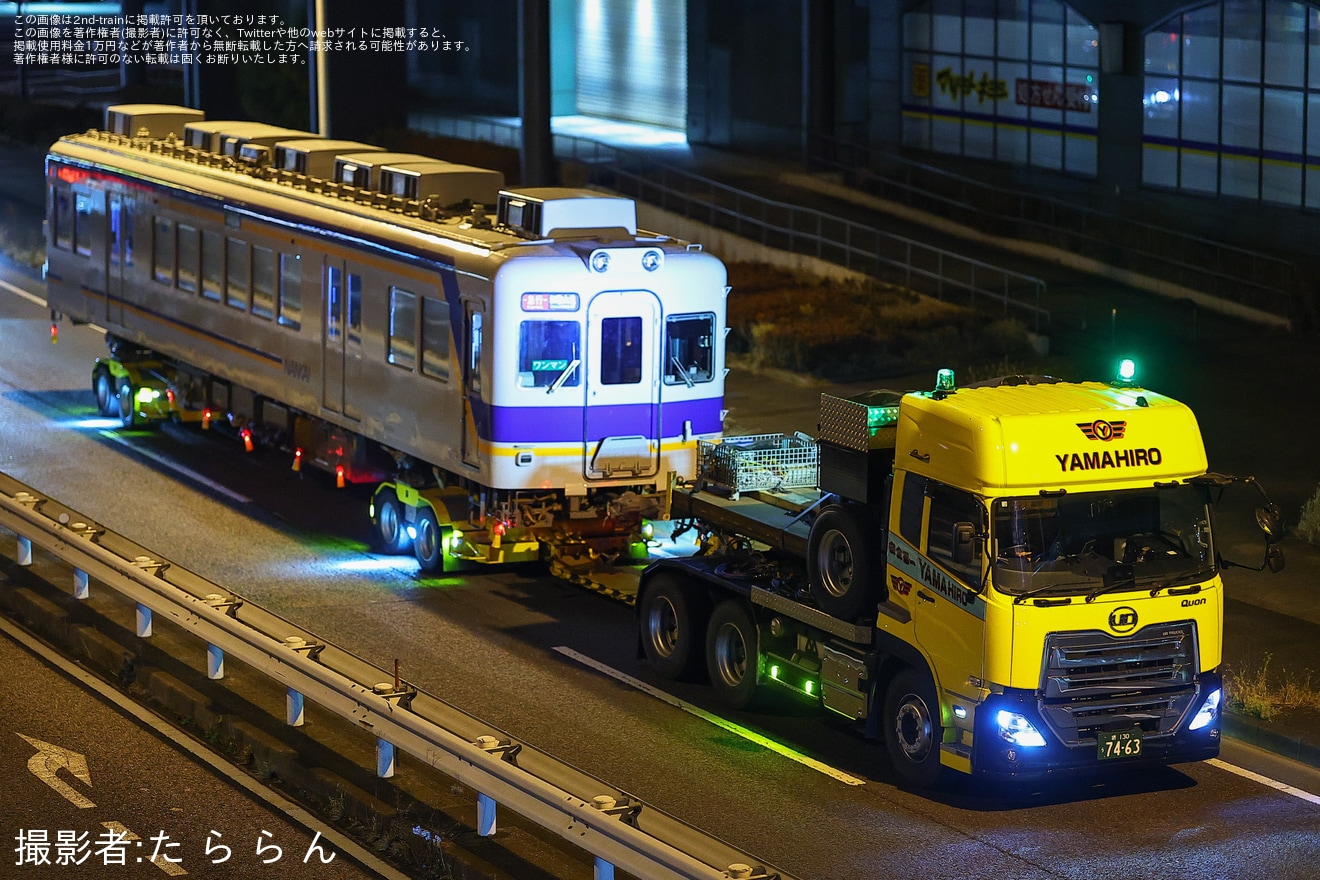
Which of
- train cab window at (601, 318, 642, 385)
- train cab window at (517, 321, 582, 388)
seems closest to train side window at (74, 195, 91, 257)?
train cab window at (517, 321, 582, 388)

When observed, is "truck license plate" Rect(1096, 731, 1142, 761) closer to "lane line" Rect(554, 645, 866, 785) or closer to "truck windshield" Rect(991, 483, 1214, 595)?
"truck windshield" Rect(991, 483, 1214, 595)

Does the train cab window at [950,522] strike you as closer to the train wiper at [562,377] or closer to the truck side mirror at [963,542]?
the truck side mirror at [963,542]

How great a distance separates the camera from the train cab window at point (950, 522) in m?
12.4

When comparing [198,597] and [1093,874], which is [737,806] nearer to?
[1093,874]

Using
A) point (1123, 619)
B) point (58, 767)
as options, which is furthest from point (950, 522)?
point (58, 767)

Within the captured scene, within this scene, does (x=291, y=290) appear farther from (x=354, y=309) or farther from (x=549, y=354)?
(x=549, y=354)

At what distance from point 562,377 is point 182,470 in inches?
281

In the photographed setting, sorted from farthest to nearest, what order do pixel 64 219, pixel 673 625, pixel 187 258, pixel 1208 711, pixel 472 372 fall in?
pixel 64 219
pixel 187 258
pixel 472 372
pixel 673 625
pixel 1208 711

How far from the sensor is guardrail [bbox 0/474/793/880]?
9.90 meters

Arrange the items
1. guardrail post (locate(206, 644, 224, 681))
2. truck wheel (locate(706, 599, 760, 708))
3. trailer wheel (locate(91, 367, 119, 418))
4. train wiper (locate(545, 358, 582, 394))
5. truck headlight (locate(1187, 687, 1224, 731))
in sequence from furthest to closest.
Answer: trailer wheel (locate(91, 367, 119, 418)) < train wiper (locate(545, 358, 582, 394)) < truck wheel (locate(706, 599, 760, 708)) < guardrail post (locate(206, 644, 224, 681)) < truck headlight (locate(1187, 687, 1224, 731))

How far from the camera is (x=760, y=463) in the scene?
16344mm

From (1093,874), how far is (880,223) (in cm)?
2919

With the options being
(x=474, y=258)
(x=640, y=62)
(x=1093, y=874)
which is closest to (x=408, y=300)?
(x=474, y=258)

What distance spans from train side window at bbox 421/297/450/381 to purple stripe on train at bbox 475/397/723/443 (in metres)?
0.94
